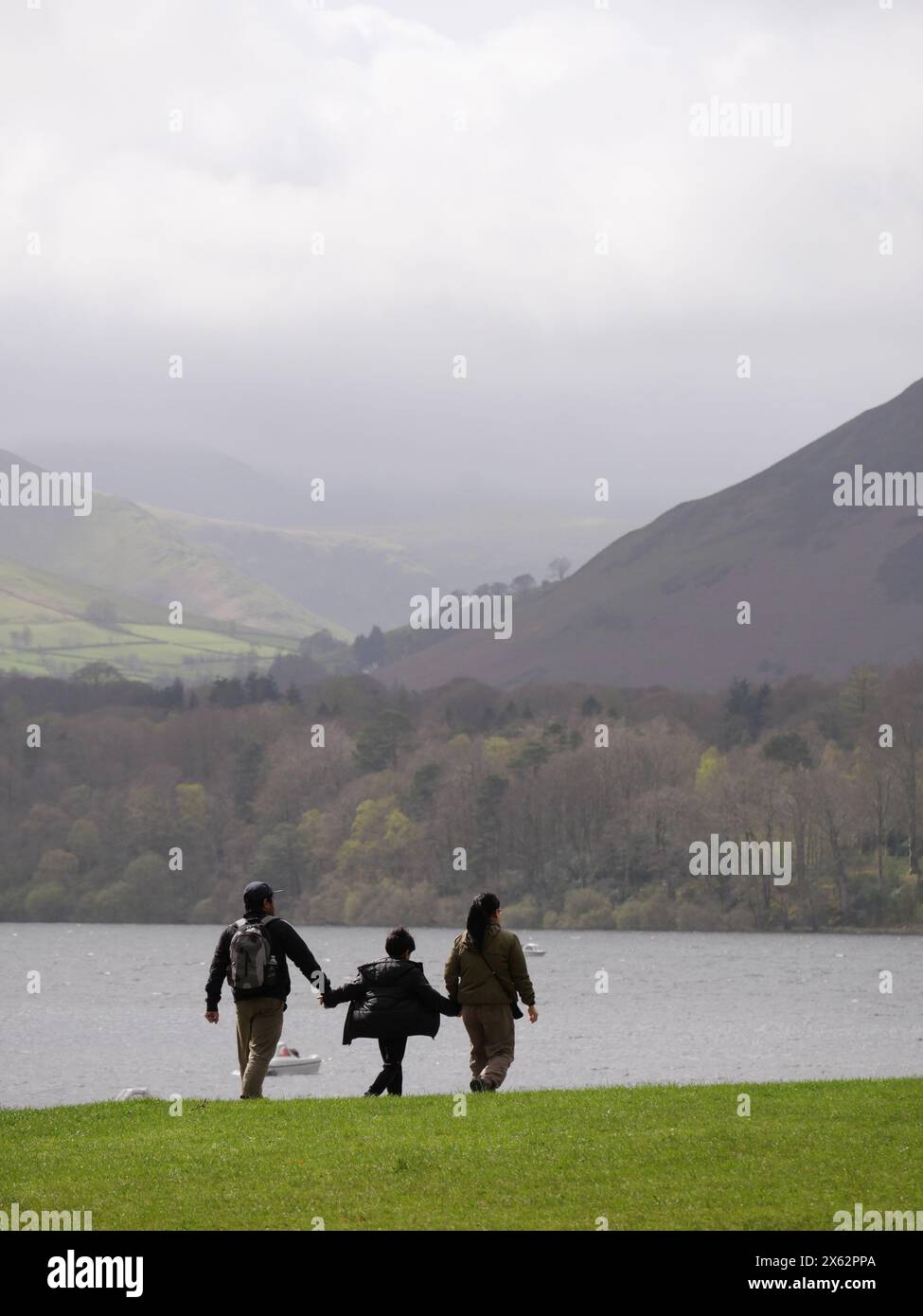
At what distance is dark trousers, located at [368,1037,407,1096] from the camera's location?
21938 millimetres

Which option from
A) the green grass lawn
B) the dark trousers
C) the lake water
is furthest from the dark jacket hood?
the lake water

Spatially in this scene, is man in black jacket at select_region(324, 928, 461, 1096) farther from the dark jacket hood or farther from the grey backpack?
the grey backpack

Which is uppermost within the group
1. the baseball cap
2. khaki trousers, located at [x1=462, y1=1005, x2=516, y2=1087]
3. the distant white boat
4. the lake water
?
the baseball cap

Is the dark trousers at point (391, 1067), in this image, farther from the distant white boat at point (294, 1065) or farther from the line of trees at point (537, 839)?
the line of trees at point (537, 839)

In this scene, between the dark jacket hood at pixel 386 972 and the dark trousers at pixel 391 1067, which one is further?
the dark trousers at pixel 391 1067

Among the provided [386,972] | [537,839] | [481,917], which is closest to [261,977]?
[386,972]

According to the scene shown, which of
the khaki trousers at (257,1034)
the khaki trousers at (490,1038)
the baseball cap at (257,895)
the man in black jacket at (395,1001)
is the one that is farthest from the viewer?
the khaki trousers at (490,1038)

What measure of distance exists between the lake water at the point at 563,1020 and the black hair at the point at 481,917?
3300cm

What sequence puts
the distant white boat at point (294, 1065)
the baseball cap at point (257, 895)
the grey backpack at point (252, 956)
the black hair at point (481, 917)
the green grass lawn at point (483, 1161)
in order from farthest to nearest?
the distant white boat at point (294, 1065)
the black hair at point (481, 917)
the grey backpack at point (252, 956)
the baseball cap at point (257, 895)
the green grass lawn at point (483, 1161)

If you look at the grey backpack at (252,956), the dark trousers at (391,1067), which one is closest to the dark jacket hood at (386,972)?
the dark trousers at (391,1067)

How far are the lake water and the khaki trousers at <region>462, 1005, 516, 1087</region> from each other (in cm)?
3198

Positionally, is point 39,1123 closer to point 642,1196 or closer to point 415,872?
point 642,1196

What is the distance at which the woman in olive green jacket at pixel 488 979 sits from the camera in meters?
21.6
